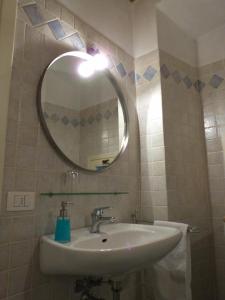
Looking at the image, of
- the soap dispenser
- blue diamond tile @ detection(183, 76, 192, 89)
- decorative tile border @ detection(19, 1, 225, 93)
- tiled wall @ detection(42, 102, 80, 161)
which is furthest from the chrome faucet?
blue diamond tile @ detection(183, 76, 192, 89)

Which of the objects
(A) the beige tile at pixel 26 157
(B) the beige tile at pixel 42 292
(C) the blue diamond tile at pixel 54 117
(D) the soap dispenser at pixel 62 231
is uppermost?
(C) the blue diamond tile at pixel 54 117

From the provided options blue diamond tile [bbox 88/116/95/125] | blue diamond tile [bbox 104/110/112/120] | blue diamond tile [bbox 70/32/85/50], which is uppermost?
blue diamond tile [bbox 70/32/85/50]

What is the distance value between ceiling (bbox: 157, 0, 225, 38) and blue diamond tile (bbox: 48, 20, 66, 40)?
2.85 feet

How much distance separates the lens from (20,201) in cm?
98

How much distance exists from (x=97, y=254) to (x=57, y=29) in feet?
3.85

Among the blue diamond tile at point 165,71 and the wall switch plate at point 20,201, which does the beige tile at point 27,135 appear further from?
the blue diamond tile at point 165,71

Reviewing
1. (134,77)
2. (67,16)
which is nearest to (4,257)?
(67,16)

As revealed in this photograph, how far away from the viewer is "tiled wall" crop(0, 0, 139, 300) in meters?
0.95

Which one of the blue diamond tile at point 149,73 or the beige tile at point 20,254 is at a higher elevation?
the blue diamond tile at point 149,73

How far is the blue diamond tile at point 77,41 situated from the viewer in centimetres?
136

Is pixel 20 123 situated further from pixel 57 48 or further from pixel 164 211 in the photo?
pixel 164 211

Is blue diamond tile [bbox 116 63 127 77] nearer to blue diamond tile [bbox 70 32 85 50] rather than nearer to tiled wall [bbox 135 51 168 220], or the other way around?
tiled wall [bbox 135 51 168 220]

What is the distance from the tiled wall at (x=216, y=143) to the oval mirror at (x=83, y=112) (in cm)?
78

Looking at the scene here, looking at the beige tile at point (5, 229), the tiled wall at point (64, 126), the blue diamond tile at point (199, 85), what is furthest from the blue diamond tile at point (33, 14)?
the blue diamond tile at point (199, 85)
